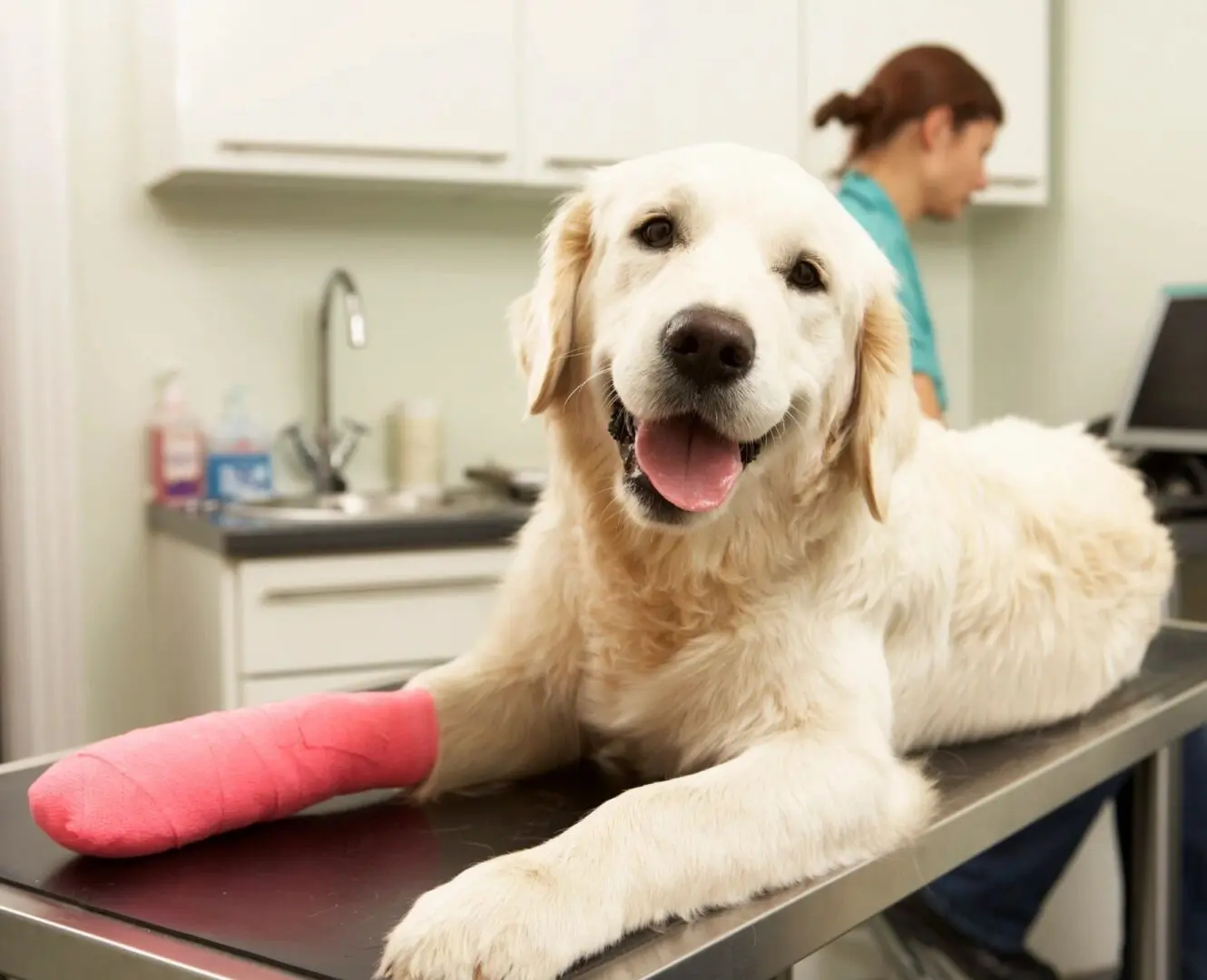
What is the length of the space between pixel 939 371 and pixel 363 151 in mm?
1249

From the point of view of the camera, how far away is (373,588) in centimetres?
242

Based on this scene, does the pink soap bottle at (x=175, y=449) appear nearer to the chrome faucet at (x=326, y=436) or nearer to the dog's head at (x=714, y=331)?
the chrome faucet at (x=326, y=436)

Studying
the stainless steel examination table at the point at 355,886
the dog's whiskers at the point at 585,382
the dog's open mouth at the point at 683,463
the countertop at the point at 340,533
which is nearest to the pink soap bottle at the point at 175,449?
the countertop at the point at 340,533

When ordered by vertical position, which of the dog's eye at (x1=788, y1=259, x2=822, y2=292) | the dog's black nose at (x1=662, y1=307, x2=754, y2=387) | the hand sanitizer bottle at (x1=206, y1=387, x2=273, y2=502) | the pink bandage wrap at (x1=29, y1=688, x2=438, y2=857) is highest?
the dog's eye at (x1=788, y1=259, x2=822, y2=292)

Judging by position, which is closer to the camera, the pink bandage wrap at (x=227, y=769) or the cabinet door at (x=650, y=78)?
the pink bandage wrap at (x=227, y=769)

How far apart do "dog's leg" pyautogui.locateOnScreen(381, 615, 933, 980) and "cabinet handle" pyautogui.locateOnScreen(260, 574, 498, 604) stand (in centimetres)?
146

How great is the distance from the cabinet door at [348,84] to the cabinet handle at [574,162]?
0.30 ft

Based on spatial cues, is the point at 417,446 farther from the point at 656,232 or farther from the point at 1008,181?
the point at 656,232

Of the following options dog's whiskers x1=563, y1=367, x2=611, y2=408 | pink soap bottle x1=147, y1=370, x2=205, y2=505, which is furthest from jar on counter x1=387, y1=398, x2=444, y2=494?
dog's whiskers x1=563, y1=367, x2=611, y2=408

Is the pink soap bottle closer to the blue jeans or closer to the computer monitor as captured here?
the blue jeans

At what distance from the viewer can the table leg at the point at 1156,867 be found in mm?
1573

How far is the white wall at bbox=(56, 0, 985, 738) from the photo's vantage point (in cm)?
277

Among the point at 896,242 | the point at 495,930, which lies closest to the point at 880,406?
the point at 495,930

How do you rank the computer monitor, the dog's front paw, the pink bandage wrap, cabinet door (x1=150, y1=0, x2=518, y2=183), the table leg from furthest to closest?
1. the computer monitor
2. cabinet door (x1=150, y1=0, x2=518, y2=183)
3. the table leg
4. the pink bandage wrap
5. the dog's front paw
